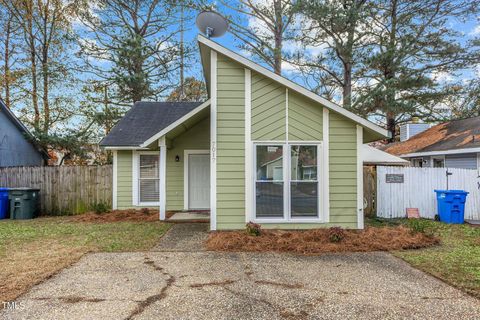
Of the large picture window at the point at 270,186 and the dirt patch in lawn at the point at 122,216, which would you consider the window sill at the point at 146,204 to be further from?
the large picture window at the point at 270,186

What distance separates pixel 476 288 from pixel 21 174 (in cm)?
1348

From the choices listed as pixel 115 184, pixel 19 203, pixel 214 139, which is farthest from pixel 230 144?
pixel 19 203

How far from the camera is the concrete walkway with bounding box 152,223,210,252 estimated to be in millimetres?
5816

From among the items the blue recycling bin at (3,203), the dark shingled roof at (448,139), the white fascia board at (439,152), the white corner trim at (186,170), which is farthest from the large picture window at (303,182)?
the blue recycling bin at (3,203)

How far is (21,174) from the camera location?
35.1 ft

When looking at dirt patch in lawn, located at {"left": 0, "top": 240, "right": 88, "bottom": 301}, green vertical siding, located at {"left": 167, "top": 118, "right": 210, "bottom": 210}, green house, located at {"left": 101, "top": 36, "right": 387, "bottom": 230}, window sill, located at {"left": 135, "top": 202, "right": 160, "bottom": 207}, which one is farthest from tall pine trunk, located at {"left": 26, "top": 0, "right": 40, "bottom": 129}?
green house, located at {"left": 101, "top": 36, "right": 387, "bottom": 230}

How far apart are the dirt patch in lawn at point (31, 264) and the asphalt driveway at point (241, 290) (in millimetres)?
201

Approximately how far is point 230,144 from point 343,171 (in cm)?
287

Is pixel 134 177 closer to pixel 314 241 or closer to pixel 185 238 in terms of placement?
pixel 185 238

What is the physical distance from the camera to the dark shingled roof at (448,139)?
11664 millimetres

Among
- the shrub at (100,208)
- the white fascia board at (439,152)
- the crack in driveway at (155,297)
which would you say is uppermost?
the white fascia board at (439,152)

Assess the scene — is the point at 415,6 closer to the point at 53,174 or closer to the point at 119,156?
the point at 119,156

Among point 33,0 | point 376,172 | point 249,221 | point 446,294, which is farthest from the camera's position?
point 33,0

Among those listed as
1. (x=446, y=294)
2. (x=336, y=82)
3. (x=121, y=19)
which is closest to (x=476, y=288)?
(x=446, y=294)
